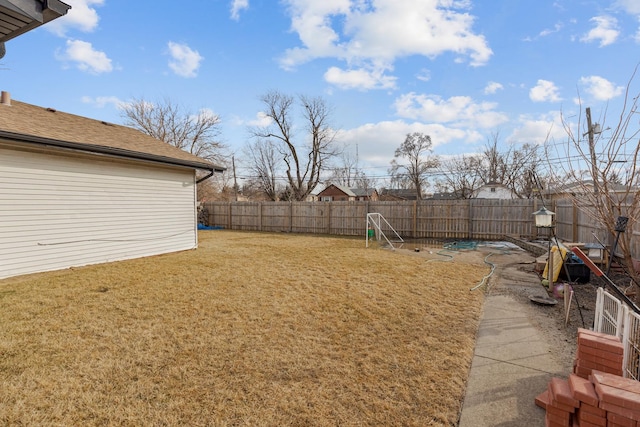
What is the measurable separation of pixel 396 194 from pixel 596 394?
41.8m

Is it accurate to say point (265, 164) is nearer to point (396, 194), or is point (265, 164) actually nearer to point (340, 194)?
point (340, 194)

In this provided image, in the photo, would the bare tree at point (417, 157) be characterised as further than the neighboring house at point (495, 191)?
Yes

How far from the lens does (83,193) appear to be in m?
6.62

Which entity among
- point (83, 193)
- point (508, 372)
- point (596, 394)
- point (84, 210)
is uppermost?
point (83, 193)

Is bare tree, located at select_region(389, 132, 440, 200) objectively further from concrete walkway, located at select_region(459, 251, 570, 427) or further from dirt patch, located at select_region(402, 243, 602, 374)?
concrete walkway, located at select_region(459, 251, 570, 427)

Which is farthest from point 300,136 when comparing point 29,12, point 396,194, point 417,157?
point 29,12

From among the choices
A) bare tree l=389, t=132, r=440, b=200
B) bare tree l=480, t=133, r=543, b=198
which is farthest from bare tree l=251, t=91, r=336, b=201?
bare tree l=480, t=133, r=543, b=198

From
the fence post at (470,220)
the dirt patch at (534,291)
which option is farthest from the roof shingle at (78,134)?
the fence post at (470,220)

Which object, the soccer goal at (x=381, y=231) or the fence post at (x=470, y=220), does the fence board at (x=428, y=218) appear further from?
the soccer goal at (x=381, y=231)

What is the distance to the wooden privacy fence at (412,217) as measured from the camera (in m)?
11.8

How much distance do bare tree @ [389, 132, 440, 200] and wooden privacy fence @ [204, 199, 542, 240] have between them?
17.5 m

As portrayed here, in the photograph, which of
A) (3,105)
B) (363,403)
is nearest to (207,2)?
(3,105)

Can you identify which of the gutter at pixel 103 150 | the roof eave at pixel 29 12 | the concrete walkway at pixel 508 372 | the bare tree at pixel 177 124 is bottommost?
the concrete walkway at pixel 508 372

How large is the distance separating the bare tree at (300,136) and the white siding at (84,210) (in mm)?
17005
